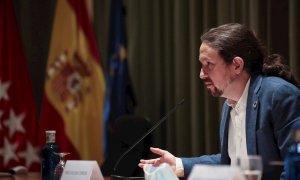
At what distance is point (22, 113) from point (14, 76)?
0.39m

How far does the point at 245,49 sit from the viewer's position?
8.78ft

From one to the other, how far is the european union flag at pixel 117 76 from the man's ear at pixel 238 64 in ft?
9.25

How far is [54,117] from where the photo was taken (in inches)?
210

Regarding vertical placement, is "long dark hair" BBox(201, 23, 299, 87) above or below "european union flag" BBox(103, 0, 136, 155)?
above

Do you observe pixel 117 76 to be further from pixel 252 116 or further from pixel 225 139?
pixel 252 116

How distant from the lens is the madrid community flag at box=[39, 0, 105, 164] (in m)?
5.36

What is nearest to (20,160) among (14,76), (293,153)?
(14,76)

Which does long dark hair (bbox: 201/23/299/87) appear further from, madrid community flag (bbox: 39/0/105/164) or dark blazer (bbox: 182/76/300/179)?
madrid community flag (bbox: 39/0/105/164)

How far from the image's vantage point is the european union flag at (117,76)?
5418 mm

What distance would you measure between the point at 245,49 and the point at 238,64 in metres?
0.08

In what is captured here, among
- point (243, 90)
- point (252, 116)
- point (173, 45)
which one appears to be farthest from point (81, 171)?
point (173, 45)

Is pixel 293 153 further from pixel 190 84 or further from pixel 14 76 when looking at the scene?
pixel 14 76

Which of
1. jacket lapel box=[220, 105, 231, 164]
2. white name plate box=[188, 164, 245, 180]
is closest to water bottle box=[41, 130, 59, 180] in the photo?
jacket lapel box=[220, 105, 231, 164]

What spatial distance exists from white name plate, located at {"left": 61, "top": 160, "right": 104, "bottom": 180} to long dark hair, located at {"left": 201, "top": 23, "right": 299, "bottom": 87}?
86 centimetres
